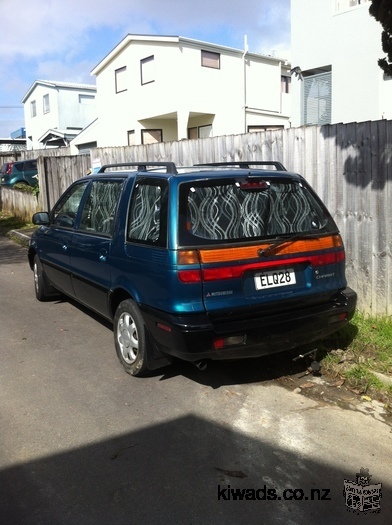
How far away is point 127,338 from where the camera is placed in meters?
4.52

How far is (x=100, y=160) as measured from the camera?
11.0 m

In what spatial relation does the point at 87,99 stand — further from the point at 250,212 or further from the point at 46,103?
the point at 250,212

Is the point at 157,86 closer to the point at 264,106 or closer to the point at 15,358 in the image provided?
the point at 264,106

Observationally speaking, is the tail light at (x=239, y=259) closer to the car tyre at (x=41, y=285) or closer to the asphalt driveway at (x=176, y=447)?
the asphalt driveway at (x=176, y=447)

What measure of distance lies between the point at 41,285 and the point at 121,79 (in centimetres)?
2050

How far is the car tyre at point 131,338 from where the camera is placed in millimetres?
4273

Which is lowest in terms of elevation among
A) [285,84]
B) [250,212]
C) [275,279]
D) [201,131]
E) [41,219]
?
[275,279]

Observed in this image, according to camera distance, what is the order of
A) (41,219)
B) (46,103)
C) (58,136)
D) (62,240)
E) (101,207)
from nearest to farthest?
(101,207) < (62,240) < (41,219) < (58,136) < (46,103)

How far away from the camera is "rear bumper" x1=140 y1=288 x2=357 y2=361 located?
3.70m

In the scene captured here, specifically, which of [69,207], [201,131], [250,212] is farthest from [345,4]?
[201,131]

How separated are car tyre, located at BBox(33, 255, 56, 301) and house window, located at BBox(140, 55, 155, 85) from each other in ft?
59.2

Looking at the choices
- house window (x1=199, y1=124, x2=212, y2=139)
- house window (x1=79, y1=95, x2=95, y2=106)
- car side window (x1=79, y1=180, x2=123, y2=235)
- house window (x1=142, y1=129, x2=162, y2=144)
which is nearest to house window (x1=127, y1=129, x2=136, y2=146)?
house window (x1=142, y1=129, x2=162, y2=144)

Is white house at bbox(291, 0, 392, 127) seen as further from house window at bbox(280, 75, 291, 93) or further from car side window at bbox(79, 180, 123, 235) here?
house window at bbox(280, 75, 291, 93)

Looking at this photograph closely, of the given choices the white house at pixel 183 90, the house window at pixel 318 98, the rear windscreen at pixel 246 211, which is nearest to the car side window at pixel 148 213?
the rear windscreen at pixel 246 211
